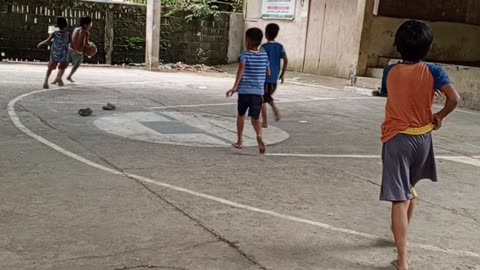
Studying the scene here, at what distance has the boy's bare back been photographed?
1220 cm

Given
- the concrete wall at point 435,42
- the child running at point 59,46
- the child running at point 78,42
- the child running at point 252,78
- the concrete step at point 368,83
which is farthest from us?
the concrete wall at point 435,42

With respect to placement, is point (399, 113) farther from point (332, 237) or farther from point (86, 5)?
point (86, 5)

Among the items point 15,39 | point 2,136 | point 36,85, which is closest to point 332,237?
point 2,136

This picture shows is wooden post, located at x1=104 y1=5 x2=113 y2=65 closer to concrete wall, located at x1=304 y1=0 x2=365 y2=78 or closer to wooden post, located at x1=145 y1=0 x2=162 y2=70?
wooden post, located at x1=145 y1=0 x2=162 y2=70

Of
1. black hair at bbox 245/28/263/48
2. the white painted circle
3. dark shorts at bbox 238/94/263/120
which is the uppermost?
black hair at bbox 245/28/263/48

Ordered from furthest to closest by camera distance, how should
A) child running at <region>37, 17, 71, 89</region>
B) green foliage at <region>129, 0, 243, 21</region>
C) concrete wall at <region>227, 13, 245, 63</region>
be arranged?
concrete wall at <region>227, 13, 245, 63</region> < green foliage at <region>129, 0, 243, 21</region> < child running at <region>37, 17, 71, 89</region>

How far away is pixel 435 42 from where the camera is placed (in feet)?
56.2

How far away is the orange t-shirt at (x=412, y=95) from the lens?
343 cm

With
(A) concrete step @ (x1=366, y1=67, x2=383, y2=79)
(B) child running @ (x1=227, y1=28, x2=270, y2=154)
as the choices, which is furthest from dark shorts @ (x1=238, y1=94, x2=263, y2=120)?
(A) concrete step @ (x1=366, y1=67, x2=383, y2=79)

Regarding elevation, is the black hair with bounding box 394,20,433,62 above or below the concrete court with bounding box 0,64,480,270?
above

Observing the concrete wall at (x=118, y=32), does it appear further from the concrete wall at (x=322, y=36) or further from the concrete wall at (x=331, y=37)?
the concrete wall at (x=331, y=37)

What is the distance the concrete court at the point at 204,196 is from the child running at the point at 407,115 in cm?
49

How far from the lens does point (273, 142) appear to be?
293 inches

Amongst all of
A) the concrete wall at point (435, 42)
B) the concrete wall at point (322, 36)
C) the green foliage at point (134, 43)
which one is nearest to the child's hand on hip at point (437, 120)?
the concrete wall at point (435, 42)
